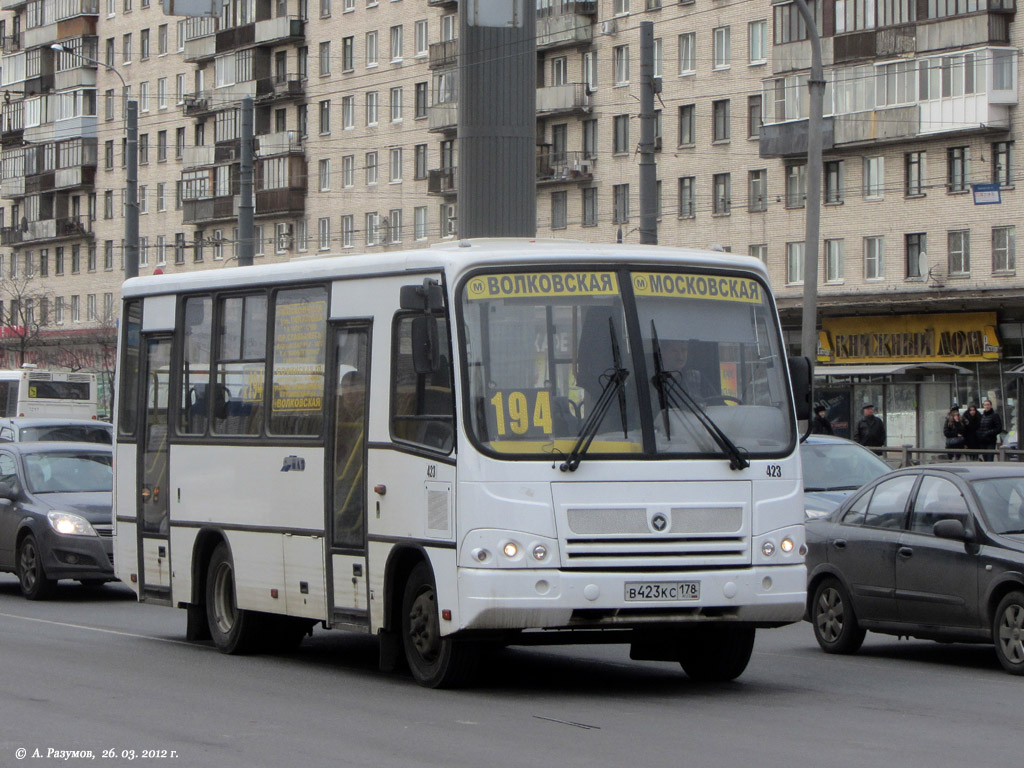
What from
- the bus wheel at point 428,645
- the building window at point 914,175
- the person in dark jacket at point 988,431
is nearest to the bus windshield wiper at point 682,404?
the bus wheel at point 428,645

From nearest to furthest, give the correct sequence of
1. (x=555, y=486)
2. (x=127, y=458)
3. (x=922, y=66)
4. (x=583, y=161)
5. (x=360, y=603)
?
(x=555, y=486) → (x=360, y=603) → (x=127, y=458) → (x=922, y=66) → (x=583, y=161)

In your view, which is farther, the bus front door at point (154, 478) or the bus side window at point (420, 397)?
the bus front door at point (154, 478)

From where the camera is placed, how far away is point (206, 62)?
82188 millimetres

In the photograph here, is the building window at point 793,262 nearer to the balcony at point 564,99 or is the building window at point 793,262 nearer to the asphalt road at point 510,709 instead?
the balcony at point 564,99

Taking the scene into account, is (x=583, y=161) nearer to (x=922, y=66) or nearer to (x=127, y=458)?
(x=922, y=66)

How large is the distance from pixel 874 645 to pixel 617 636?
185 inches

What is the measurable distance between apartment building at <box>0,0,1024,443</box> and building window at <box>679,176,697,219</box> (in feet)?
0.36

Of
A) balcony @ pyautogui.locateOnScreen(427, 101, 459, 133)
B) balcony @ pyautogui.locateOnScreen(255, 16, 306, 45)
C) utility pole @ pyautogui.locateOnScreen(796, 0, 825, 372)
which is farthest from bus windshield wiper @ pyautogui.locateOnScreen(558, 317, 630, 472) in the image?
balcony @ pyautogui.locateOnScreen(255, 16, 306, 45)

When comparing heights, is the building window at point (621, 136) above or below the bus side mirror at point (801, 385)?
above

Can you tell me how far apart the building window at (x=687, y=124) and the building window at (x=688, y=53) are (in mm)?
1136

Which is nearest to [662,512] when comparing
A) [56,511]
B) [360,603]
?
[360,603]

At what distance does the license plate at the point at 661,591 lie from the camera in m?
10.6

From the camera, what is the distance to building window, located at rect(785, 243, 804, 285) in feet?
188

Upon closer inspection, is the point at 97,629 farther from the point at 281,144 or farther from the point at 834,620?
the point at 281,144
